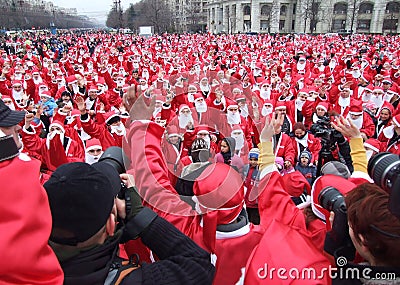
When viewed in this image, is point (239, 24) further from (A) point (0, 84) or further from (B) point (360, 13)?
(A) point (0, 84)

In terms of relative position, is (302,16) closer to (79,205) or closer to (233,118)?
(233,118)

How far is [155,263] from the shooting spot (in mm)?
1341

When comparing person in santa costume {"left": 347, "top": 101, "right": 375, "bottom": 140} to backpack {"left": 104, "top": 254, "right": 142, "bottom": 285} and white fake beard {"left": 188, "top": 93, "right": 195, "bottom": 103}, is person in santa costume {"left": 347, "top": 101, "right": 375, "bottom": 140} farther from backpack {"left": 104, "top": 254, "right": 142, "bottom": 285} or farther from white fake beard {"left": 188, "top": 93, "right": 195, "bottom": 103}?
backpack {"left": 104, "top": 254, "right": 142, "bottom": 285}

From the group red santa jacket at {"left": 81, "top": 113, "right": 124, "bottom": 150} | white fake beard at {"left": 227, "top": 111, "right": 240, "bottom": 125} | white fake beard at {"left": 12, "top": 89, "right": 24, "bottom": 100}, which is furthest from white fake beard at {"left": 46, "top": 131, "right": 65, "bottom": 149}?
white fake beard at {"left": 12, "top": 89, "right": 24, "bottom": 100}

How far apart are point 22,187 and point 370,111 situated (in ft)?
25.3

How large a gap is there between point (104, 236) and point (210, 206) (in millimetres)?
876

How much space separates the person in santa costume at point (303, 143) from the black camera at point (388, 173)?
12.9 feet

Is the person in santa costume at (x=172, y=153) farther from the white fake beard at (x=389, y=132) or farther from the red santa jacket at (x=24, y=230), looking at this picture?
the white fake beard at (x=389, y=132)

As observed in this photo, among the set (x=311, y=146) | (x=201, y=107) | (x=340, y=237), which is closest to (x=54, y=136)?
(x=201, y=107)

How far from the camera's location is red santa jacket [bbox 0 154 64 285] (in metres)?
0.96

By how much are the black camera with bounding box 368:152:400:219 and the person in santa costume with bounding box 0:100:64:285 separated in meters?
1.21

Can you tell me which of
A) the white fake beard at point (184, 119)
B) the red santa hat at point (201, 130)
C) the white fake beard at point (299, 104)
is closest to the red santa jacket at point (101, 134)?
the white fake beard at point (184, 119)

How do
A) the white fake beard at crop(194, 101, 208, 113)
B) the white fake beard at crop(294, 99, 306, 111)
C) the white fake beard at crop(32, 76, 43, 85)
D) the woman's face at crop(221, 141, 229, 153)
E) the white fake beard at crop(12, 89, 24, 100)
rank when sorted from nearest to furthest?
the woman's face at crop(221, 141, 229, 153) < the white fake beard at crop(194, 101, 208, 113) < the white fake beard at crop(294, 99, 306, 111) < the white fake beard at crop(12, 89, 24, 100) < the white fake beard at crop(32, 76, 43, 85)

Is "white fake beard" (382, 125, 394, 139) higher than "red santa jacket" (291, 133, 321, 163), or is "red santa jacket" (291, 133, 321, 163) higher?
"white fake beard" (382, 125, 394, 139)
